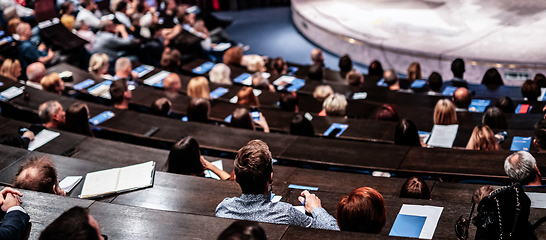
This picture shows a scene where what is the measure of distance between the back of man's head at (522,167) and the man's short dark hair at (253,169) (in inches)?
66.6

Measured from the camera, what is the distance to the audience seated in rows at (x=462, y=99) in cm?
519

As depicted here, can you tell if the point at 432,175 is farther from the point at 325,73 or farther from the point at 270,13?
the point at 270,13

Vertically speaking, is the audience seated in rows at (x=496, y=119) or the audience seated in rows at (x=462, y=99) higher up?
the audience seated in rows at (x=496, y=119)

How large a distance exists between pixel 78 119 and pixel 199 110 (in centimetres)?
120

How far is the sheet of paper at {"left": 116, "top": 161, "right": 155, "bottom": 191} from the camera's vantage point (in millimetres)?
3018

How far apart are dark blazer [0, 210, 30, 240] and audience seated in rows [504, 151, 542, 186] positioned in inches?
114

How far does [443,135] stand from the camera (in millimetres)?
4344

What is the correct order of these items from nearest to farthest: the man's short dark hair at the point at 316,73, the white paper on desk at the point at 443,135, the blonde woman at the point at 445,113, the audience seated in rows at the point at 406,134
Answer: the audience seated in rows at the point at 406,134 < the white paper on desk at the point at 443,135 < the blonde woman at the point at 445,113 < the man's short dark hair at the point at 316,73

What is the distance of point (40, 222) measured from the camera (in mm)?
2438

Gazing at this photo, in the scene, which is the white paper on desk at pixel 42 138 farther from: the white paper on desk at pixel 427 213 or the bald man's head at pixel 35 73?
the white paper on desk at pixel 427 213

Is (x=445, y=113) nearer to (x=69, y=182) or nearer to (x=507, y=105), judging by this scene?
(x=507, y=105)

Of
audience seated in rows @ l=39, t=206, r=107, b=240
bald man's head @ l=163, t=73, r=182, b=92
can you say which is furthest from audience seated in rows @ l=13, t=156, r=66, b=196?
bald man's head @ l=163, t=73, r=182, b=92

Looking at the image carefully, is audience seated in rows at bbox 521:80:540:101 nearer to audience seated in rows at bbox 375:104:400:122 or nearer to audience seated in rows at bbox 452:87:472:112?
audience seated in rows at bbox 452:87:472:112

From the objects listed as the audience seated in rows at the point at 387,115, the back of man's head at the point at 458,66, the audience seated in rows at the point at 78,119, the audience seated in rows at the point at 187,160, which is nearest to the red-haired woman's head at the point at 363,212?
the audience seated in rows at the point at 187,160
